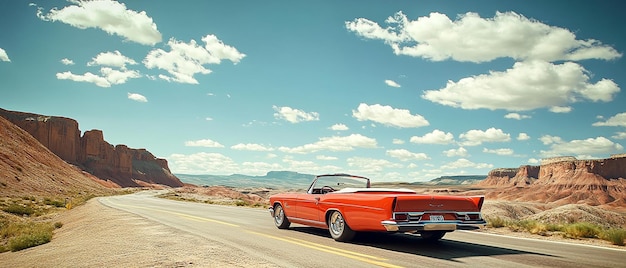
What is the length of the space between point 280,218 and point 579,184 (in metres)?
147

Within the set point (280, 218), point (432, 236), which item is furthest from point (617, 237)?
point (280, 218)

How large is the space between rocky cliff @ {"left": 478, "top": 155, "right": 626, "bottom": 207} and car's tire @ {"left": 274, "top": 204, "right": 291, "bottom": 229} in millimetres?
124876

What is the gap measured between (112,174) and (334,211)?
149 m

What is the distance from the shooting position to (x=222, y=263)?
634cm

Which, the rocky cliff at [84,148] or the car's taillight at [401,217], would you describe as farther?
the rocky cliff at [84,148]

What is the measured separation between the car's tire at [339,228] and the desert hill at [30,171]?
53719mm

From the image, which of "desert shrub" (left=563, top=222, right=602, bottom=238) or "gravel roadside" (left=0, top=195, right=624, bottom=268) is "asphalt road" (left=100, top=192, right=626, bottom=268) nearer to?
"gravel roadside" (left=0, top=195, right=624, bottom=268)

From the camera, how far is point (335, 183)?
412 inches

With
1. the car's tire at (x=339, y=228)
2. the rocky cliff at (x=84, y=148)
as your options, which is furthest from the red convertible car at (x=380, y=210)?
the rocky cliff at (x=84, y=148)

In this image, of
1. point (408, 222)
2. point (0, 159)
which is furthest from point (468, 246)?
point (0, 159)

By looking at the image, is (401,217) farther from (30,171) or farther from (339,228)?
(30,171)

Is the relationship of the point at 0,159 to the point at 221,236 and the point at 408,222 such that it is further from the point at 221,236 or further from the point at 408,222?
the point at 408,222

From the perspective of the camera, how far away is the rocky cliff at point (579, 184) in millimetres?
123375

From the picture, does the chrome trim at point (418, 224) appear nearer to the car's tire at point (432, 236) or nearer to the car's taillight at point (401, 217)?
the car's taillight at point (401, 217)
